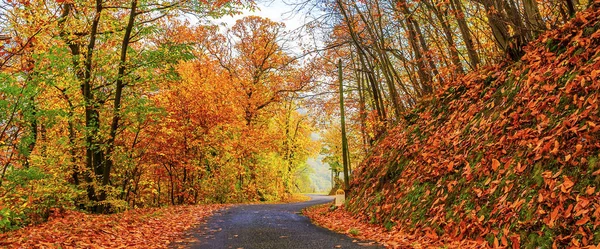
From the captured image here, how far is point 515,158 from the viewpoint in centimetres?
586

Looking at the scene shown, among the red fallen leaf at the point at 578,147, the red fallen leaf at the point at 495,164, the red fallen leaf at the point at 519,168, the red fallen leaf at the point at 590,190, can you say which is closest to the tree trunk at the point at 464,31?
the red fallen leaf at the point at 495,164

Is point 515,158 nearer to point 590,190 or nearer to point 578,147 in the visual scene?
point 578,147

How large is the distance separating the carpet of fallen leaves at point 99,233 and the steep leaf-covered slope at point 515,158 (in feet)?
16.3

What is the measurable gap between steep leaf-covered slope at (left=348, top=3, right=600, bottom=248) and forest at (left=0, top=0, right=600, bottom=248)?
0.03m

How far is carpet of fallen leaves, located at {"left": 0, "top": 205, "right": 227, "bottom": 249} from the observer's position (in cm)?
630

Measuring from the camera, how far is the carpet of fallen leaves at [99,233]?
6297 mm

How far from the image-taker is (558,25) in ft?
26.0

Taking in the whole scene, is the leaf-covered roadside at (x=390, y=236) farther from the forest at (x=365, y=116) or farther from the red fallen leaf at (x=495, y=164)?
the red fallen leaf at (x=495, y=164)

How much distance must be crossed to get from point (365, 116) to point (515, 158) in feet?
47.4

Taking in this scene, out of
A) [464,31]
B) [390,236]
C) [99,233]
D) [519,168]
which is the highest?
[464,31]

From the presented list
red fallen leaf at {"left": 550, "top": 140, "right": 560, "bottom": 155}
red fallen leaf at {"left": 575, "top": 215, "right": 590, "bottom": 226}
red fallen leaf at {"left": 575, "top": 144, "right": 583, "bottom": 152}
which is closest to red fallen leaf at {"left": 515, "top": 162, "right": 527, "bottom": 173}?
red fallen leaf at {"left": 550, "top": 140, "right": 560, "bottom": 155}

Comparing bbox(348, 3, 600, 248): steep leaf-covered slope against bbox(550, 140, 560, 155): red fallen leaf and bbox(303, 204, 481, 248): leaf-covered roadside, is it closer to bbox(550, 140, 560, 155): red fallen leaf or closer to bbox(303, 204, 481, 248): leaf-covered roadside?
bbox(550, 140, 560, 155): red fallen leaf

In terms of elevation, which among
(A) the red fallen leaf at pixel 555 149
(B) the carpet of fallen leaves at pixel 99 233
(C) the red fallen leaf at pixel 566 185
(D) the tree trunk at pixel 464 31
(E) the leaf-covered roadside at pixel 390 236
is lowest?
(E) the leaf-covered roadside at pixel 390 236

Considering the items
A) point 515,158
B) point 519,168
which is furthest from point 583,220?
point 515,158
